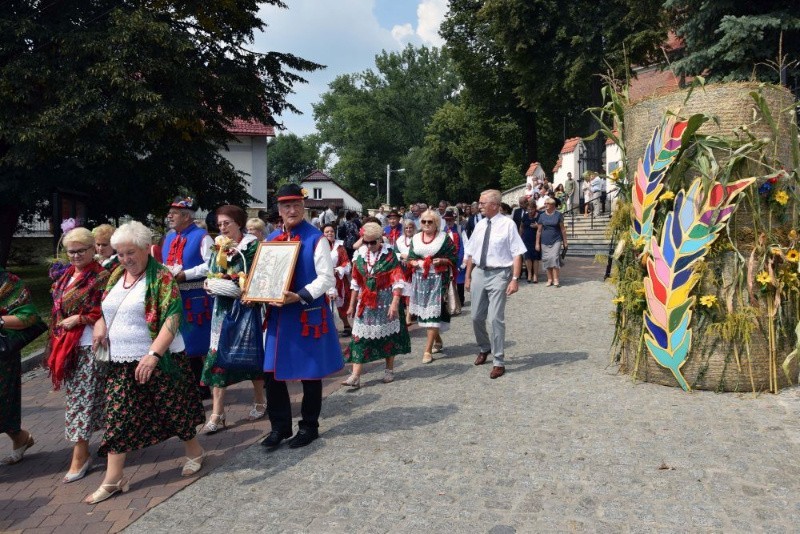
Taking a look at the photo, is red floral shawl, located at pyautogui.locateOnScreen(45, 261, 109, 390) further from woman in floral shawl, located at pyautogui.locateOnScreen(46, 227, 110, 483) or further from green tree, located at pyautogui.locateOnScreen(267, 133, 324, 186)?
green tree, located at pyautogui.locateOnScreen(267, 133, 324, 186)

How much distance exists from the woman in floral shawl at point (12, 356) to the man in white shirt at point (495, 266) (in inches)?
176

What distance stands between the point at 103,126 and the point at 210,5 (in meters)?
4.51

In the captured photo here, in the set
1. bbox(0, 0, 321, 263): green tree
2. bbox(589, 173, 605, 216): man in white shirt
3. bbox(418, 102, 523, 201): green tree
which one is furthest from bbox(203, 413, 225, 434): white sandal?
bbox(418, 102, 523, 201): green tree

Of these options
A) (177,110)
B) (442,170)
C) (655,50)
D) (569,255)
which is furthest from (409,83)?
(177,110)

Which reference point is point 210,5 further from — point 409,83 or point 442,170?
point 409,83

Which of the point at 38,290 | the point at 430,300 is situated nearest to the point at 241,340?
the point at 430,300

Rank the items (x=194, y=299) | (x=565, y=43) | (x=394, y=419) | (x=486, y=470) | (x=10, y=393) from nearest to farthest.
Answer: (x=486, y=470)
(x=10, y=393)
(x=394, y=419)
(x=194, y=299)
(x=565, y=43)

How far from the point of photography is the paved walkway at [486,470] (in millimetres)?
3850

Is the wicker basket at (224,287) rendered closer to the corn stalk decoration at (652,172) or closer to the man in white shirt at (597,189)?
the corn stalk decoration at (652,172)

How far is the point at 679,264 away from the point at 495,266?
1.96m

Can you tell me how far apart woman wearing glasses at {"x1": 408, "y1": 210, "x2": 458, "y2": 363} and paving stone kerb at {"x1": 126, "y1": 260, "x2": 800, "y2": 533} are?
122cm

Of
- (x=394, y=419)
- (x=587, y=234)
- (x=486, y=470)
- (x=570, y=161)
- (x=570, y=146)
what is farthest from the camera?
(x=570, y=161)

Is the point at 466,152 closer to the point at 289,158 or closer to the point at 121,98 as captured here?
the point at 121,98

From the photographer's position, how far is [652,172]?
256 inches
